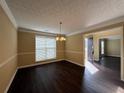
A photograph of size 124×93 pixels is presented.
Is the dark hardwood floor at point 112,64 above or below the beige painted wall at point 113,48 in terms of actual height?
below

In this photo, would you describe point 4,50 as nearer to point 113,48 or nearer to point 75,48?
point 75,48

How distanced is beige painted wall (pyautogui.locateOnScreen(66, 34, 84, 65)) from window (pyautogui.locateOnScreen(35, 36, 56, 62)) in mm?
1292

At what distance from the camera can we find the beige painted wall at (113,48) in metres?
8.57

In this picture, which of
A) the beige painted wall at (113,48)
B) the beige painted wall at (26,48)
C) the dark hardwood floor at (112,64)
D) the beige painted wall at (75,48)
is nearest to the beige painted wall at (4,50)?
the beige painted wall at (26,48)

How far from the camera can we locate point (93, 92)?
215cm

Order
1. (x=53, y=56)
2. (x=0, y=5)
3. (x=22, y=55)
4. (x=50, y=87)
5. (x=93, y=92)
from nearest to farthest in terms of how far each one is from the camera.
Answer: (x=0, y=5) < (x=93, y=92) < (x=50, y=87) < (x=22, y=55) < (x=53, y=56)

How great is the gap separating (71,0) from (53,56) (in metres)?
4.99

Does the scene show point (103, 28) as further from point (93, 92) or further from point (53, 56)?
point (53, 56)

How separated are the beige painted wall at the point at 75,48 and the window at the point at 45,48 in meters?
1.29

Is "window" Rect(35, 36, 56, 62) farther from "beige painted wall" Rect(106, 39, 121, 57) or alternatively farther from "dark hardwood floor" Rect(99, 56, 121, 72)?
"beige painted wall" Rect(106, 39, 121, 57)

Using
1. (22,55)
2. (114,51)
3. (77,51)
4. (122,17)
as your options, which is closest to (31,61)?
(22,55)

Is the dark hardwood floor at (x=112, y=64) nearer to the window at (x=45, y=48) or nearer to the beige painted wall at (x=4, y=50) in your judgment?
the window at (x=45, y=48)

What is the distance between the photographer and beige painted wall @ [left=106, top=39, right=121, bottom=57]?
8566 mm

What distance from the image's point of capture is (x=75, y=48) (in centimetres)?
550
